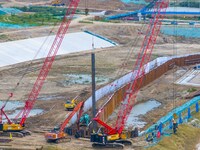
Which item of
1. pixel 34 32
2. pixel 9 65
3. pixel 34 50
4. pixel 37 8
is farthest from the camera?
pixel 37 8

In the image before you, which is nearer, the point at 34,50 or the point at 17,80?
the point at 17,80

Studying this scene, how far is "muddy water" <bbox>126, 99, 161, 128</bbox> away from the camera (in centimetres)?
5404

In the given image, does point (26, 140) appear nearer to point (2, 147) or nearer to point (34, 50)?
point (2, 147)

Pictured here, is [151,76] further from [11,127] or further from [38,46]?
[11,127]

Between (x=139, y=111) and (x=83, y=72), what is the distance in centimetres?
1744

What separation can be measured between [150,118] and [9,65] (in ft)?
86.7

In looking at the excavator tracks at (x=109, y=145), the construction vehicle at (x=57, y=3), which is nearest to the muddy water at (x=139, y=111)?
the excavator tracks at (x=109, y=145)

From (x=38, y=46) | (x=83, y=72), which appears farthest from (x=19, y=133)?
(x=38, y=46)

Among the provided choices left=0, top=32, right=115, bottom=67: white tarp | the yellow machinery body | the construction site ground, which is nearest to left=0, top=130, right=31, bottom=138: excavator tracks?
the yellow machinery body

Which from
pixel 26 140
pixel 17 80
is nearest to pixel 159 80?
pixel 17 80

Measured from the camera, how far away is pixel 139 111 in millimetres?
59125

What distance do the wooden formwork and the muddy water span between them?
1.49 metres

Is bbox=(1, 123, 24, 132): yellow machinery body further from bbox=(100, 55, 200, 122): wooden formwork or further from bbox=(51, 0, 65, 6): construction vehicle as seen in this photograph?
bbox=(51, 0, 65, 6): construction vehicle

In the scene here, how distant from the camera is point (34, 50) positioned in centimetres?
8650
